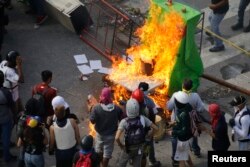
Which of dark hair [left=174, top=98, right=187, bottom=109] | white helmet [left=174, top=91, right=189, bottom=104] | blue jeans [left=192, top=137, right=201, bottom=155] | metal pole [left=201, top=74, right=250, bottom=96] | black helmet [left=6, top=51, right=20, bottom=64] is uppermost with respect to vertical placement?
black helmet [left=6, top=51, right=20, bottom=64]

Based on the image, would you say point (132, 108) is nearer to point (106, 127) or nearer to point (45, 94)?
point (106, 127)

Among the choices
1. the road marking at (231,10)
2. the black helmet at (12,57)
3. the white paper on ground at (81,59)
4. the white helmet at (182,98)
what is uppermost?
the black helmet at (12,57)

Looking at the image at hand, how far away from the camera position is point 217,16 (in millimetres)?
13398

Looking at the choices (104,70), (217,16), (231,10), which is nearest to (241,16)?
(231,10)

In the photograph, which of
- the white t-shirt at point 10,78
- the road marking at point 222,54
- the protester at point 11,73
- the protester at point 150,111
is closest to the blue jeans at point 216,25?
the road marking at point 222,54

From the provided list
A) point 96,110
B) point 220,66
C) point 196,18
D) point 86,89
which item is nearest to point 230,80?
point 220,66

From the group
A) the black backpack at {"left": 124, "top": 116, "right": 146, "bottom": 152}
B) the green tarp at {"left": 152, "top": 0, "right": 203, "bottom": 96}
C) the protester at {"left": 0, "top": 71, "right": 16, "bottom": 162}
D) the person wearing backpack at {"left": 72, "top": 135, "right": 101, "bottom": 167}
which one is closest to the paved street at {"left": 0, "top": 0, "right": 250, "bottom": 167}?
the protester at {"left": 0, "top": 71, "right": 16, "bottom": 162}

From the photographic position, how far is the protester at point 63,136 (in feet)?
27.5

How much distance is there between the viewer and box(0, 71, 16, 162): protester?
917cm

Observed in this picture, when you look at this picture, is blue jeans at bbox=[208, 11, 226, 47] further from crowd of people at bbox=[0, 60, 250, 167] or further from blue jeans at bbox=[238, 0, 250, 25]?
crowd of people at bbox=[0, 60, 250, 167]

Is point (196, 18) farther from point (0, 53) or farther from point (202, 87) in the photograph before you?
point (0, 53)

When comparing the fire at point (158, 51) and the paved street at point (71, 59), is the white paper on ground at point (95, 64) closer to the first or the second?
the paved street at point (71, 59)

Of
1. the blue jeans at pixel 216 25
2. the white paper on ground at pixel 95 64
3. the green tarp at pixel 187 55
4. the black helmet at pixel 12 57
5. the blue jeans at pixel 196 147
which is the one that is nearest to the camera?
the black helmet at pixel 12 57

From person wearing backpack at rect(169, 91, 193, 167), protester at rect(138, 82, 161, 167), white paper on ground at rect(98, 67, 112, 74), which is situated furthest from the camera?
white paper on ground at rect(98, 67, 112, 74)
